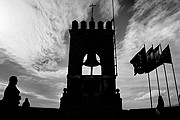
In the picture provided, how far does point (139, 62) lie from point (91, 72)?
15.9ft

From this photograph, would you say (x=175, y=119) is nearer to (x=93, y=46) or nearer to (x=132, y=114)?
(x=132, y=114)

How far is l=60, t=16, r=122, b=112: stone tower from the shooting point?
33.3 ft

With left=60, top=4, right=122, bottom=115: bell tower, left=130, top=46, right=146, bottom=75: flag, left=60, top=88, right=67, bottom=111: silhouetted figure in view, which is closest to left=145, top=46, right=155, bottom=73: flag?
left=130, top=46, right=146, bottom=75: flag

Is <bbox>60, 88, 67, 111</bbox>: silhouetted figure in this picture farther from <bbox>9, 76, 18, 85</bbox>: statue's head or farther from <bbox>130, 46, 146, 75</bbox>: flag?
<bbox>130, 46, 146, 75</bbox>: flag

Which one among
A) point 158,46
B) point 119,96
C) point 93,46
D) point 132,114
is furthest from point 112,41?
point 132,114

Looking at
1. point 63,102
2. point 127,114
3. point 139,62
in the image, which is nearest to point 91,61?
point 63,102

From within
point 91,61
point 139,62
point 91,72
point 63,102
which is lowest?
point 63,102

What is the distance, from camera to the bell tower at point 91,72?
10.2 metres

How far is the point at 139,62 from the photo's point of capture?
42.2 ft

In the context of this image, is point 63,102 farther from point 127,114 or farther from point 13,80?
point 13,80

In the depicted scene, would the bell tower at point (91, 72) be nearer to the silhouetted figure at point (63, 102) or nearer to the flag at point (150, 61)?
the silhouetted figure at point (63, 102)

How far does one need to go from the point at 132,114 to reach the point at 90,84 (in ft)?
15.9

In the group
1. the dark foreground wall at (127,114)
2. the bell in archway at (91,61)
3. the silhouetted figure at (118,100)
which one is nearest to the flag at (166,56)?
the silhouetted figure at (118,100)

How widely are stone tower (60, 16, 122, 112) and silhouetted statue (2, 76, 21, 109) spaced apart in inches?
248
